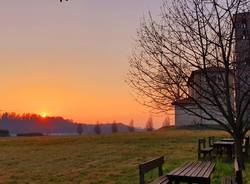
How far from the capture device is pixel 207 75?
10977 mm

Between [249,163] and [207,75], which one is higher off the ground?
[207,75]

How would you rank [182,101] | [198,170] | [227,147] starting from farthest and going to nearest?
[227,147]
[198,170]
[182,101]

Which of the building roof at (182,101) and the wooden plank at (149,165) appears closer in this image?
the wooden plank at (149,165)

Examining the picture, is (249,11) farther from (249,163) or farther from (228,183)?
(249,163)

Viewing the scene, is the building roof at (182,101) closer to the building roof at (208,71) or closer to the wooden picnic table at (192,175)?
the building roof at (208,71)

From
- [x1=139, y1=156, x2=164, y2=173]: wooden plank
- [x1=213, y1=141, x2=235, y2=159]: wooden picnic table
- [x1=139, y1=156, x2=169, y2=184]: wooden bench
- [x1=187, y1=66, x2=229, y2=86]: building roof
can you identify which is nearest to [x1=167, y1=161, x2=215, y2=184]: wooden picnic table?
[x1=139, y1=156, x2=169, y2=184]: wooden bench

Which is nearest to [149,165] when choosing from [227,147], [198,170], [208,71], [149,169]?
[149,169]

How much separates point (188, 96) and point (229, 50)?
1536 millimetres

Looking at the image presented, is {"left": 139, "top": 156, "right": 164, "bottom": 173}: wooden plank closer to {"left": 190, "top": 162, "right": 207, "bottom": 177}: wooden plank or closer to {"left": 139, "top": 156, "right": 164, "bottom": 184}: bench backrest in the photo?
{"left": 139, "top": 156, "right": 164, "bottom": 184}: bench backrest

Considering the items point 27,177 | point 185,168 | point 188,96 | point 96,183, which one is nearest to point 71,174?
point 27,177

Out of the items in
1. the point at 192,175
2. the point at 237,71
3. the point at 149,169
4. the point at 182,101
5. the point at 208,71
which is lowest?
the point at 192,175

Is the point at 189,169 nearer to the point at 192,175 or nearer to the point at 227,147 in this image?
the point at 192,175

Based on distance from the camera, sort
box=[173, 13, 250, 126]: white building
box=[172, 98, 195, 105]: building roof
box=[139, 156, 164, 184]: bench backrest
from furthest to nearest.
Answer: box=[172, 98, 195, 105]: building roof, box=[173, 13, 250, 126]: white building, box=[139, 156, 164, 184]: bench backrest

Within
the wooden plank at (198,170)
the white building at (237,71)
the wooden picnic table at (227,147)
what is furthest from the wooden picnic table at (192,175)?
the wooden picnic table at (227,147)
